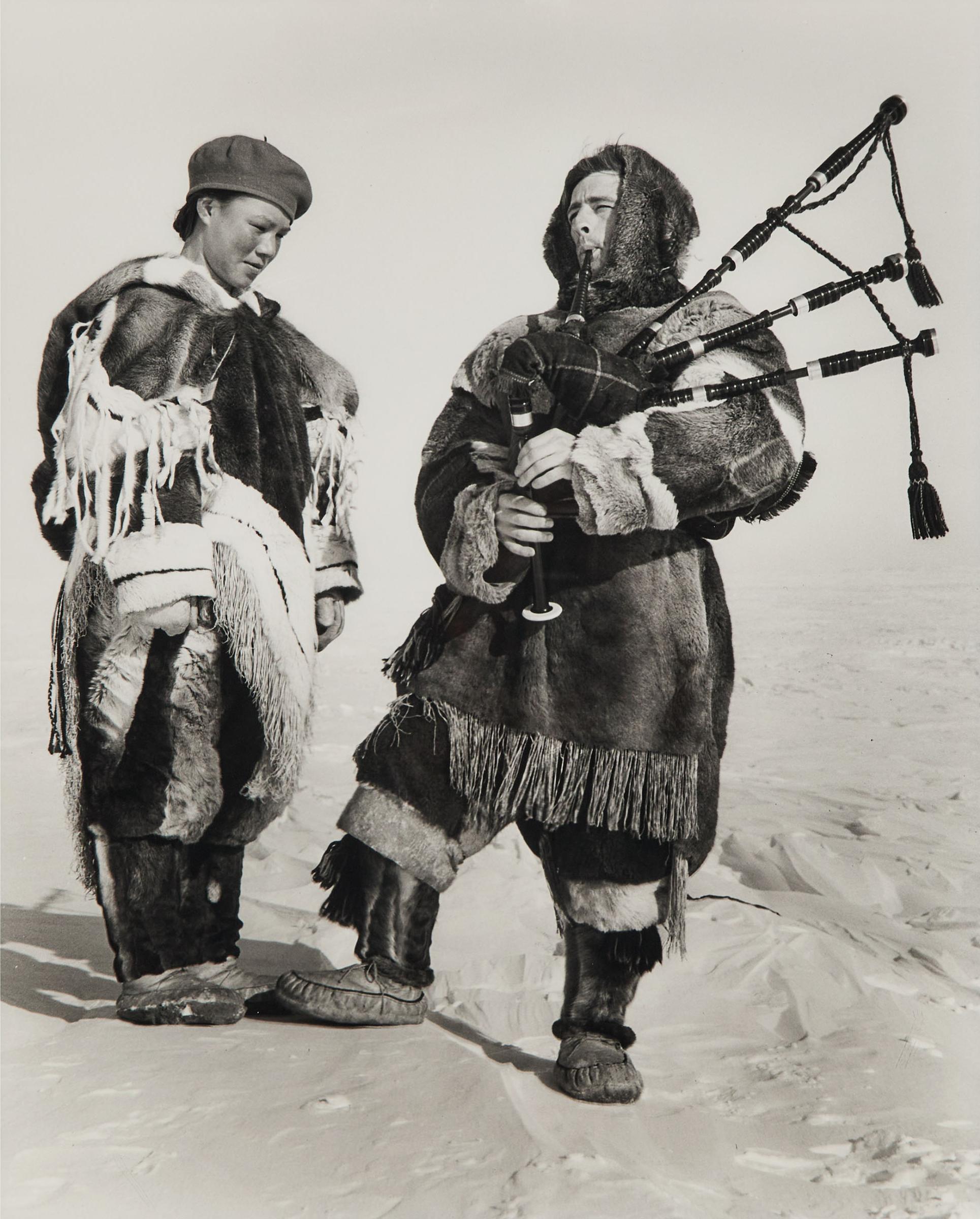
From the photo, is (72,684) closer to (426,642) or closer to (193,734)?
(193,734)

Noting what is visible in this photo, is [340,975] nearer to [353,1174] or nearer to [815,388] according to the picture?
[353,1174]

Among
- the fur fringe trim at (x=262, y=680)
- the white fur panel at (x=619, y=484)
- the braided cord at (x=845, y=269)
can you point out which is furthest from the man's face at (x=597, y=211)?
the fur fringe trim at (x=262, y=680)

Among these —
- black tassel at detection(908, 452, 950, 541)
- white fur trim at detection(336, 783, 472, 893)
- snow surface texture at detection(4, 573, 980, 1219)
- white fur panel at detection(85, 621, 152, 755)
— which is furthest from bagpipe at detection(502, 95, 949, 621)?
snow surface texture at detection(4, 573, 980, 1219)

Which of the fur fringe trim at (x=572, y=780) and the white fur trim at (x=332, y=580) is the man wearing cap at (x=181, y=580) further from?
the fur fringe trim at (x=572, y=780)

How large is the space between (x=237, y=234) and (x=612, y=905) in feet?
5.07

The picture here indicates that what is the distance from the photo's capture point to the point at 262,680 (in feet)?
8.34

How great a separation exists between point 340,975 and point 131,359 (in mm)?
1274

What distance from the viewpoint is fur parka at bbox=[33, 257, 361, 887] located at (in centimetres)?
242

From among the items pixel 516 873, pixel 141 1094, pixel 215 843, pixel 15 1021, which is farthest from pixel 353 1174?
pixel 516 873

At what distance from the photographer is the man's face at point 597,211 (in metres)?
2.56

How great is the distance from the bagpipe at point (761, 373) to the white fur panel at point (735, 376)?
20mm

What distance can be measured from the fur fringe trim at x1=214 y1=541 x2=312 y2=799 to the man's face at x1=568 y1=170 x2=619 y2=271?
0.95 metres

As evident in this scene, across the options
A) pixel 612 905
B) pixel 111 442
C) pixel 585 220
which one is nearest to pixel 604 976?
pixel 612 905

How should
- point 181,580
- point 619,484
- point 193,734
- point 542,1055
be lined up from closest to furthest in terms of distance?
point 619,484 → point 181,580 → point 193,734 → point 542,1055
